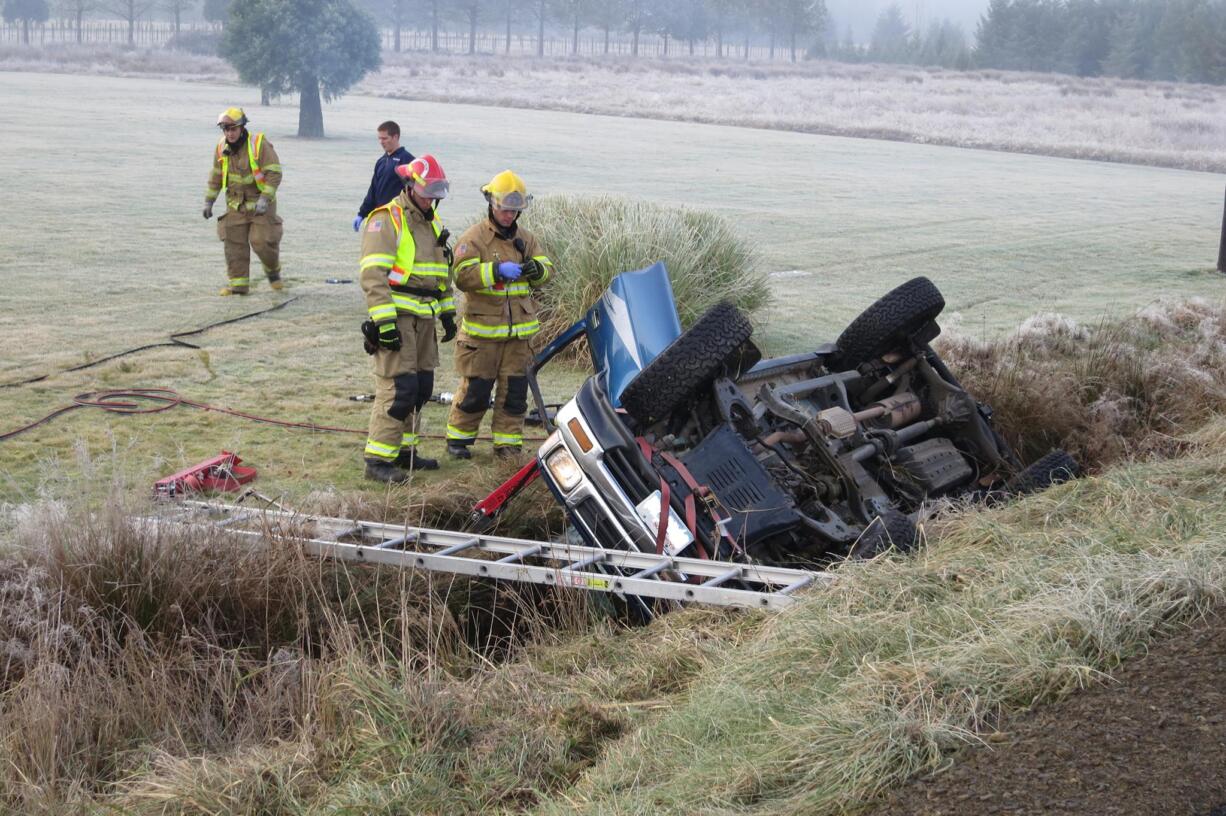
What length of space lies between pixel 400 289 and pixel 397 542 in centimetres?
230

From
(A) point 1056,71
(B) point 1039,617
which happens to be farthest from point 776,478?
(A) point 1056,71

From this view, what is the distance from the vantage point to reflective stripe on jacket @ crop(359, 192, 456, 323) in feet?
23.9

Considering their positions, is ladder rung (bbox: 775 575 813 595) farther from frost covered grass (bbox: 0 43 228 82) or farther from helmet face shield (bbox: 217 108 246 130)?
frost covered grass (bbox: 0 43 228 82)

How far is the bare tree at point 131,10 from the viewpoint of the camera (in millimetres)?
74950

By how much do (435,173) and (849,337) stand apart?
8.59 feet

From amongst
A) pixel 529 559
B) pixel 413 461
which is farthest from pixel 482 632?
pixel 413 461

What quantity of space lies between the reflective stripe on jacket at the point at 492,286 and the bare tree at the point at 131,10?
73900 mm

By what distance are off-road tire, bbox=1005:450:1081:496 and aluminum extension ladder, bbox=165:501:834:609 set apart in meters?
1.88

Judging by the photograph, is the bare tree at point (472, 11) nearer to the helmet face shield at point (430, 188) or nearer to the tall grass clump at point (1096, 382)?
the tall grass clump at point (1096, 382)

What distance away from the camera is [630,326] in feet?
20.5

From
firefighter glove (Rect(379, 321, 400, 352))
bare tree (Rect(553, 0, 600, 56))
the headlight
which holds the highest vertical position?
bare tree (Rect(553, 0, 600, 56))

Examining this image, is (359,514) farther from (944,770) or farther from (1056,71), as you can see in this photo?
(1056,71)

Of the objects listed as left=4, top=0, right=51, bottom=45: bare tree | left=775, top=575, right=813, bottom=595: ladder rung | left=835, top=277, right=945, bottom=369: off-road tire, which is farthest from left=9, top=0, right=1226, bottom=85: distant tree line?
left=775, top=575, right=813, bottom=595: ladder rung

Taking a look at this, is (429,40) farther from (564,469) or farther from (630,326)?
(564,469)
